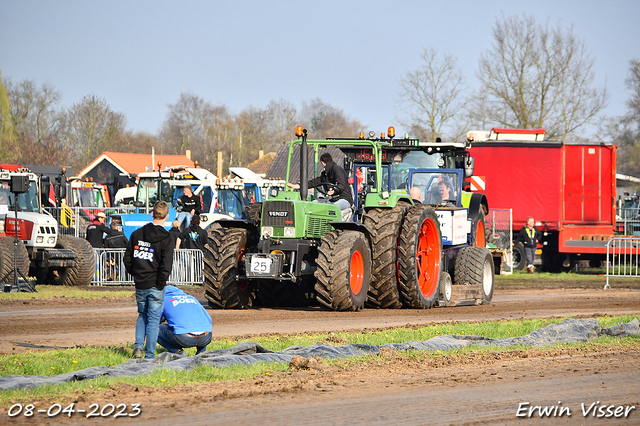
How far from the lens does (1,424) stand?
5434mm

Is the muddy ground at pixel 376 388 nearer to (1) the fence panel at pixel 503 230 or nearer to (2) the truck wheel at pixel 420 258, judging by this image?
(2) the truck wheel at pixel 420 258

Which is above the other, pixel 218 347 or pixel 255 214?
pixel 255 214

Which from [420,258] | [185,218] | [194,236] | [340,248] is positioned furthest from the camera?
[194,236]

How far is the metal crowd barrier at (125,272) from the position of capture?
2006cm

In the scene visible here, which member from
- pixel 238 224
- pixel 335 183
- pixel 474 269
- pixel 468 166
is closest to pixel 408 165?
pixel 468 166

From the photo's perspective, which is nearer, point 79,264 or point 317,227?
point 317,227

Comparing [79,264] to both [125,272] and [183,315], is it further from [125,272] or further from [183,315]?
[183,315]

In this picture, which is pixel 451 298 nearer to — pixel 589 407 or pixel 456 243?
pixel 456 243

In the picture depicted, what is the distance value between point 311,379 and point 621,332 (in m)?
4.94

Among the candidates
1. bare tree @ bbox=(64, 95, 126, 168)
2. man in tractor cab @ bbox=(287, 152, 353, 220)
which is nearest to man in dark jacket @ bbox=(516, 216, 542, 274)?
man in tractor cab @ bbox=(287, 152, 353, 220)

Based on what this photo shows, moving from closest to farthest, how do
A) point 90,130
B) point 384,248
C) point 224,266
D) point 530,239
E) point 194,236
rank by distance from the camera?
point 224,266
point 384,248
point 194,236
point 530,239
point 90,130

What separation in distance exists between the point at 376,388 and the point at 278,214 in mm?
6540

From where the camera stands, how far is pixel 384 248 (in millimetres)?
13258

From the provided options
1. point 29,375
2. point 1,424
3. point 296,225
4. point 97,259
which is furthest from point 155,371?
point 97,259
